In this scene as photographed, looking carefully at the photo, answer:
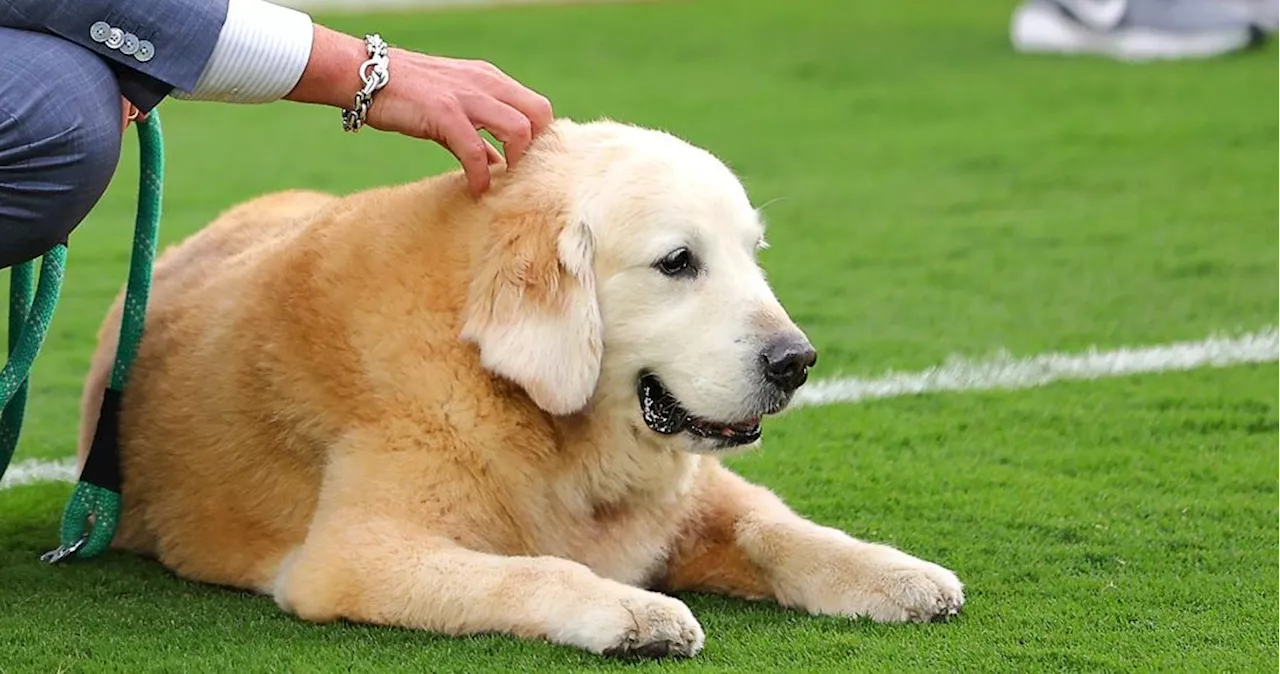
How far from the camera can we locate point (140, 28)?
332 centimetres

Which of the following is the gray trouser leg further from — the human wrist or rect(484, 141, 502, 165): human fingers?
rect(484, 141, 502, 165): human fingers

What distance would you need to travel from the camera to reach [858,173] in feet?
28.2

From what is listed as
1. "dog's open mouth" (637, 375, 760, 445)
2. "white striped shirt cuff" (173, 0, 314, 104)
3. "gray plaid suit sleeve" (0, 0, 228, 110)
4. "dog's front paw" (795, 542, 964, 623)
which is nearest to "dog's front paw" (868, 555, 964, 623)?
"dog's front paw" (795, 542, 964, 623)

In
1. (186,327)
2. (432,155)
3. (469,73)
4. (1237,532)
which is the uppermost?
(469,73)

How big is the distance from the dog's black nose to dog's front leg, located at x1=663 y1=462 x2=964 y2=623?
367mm

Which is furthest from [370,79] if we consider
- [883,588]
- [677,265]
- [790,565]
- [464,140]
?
[883,588]

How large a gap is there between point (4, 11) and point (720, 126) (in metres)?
6.64

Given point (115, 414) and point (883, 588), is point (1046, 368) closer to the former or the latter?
point (883, 588)

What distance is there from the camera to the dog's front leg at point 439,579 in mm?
3201

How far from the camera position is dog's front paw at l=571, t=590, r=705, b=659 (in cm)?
317

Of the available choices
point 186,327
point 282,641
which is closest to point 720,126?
point 186,327

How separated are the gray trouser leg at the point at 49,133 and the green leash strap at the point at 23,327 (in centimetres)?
42

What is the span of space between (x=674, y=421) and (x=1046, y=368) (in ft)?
7.27

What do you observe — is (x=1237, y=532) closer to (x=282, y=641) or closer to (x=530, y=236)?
(x=530, y=236)
